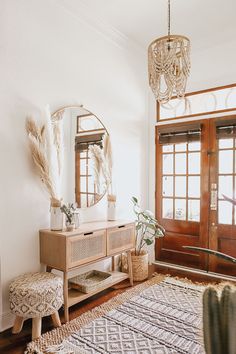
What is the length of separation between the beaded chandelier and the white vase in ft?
4.83

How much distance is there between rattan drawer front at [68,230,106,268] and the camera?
2.48 metres

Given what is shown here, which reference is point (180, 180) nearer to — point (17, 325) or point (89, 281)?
point (89, 281)

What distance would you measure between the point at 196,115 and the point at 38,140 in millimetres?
2310

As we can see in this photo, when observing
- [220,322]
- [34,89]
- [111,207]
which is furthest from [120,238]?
[220,322]

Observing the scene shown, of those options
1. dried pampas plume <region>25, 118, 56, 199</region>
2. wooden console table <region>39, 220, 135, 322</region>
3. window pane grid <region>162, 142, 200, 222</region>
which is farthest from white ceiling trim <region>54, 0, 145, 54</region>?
wooden console table <region>39, 220, 135, 322</region>

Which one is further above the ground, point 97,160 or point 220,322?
point 97,160

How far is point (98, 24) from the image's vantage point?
3.26 meters

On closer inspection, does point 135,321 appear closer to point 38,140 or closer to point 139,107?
point 38,140

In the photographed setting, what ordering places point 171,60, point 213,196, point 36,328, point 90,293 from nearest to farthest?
1. point 171,60
2. point 36,328
3. point 90,293
4. point 213,196

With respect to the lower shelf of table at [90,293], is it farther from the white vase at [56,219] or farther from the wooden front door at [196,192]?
the wooden front door at [196,192]

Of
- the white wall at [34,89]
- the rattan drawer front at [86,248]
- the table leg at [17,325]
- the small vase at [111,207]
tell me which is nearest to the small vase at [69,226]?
the rattan drawer front at [86,248]

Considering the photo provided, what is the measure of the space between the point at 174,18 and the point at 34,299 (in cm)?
337

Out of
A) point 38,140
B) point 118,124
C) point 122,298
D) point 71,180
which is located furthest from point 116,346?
point 118,124

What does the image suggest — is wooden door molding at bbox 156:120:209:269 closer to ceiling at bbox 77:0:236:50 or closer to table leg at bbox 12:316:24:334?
ceiling at bbox 77:0:236:50
